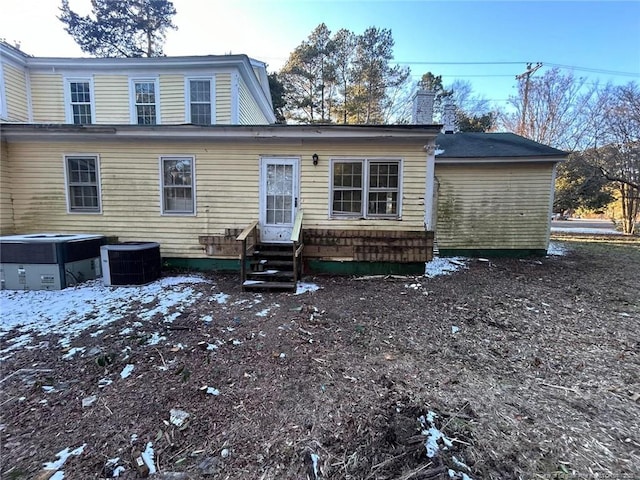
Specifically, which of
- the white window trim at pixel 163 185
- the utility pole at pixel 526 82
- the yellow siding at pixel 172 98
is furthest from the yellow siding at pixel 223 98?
the utility pole at pixel 526 82

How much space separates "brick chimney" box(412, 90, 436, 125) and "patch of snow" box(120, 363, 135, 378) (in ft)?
26.5

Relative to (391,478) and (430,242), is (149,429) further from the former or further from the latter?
(430,242)

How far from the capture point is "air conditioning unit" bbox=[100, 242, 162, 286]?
5.82m

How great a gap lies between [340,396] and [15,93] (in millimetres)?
13580

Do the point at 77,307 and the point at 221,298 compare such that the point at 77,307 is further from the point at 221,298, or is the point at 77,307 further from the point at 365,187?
the point at 365,187

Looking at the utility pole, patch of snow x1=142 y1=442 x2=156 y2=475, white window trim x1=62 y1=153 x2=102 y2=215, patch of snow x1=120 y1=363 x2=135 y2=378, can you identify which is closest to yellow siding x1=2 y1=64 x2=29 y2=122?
white window trim x1=62 y1=153 x2=102 y2=215

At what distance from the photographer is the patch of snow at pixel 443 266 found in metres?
7.31

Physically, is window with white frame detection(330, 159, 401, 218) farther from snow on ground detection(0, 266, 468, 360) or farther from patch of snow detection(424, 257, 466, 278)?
snow on ground detection(0, 266, 468, 360)

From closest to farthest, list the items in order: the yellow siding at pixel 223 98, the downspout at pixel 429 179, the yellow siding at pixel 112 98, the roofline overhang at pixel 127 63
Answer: the downspout at pixel 429 179 → the roofline overhang at pixel 127 63 → the yellow siding at pixel 223 98 → the yellow siding at pixel 112 98

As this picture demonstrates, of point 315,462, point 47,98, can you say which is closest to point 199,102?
point 47,98

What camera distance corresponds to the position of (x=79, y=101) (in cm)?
995

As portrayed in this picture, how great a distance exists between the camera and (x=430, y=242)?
22.2ft

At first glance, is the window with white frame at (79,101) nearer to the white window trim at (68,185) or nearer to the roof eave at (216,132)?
the roof eave at (216,132)

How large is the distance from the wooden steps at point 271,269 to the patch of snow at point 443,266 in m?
3.35
